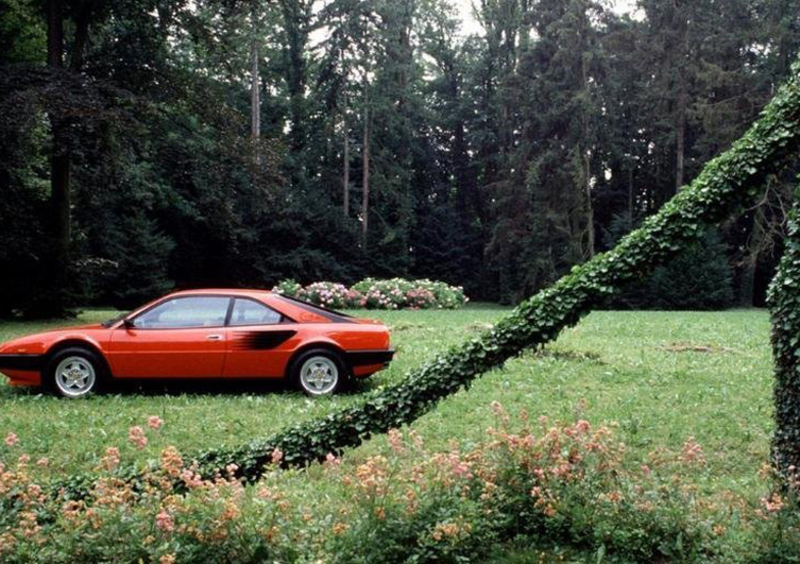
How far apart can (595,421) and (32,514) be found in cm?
648

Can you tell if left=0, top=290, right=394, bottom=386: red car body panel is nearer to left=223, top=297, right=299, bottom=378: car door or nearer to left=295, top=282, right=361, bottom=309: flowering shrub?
left=223, top=297, right=299, bottom=378: car door

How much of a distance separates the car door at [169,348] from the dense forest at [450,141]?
1387cm

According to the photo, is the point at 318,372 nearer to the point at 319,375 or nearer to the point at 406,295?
the point at 319,375

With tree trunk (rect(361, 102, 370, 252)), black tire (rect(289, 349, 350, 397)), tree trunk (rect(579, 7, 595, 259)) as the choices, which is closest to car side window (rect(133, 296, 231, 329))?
black tire (rect(289, 349, 350, 397))

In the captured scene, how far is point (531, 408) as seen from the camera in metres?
9.80

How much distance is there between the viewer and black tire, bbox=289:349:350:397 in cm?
1070

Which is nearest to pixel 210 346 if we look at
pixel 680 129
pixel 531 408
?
pixel 531 408

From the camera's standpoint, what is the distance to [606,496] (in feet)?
17.1

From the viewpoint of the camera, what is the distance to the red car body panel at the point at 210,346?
10.4 m

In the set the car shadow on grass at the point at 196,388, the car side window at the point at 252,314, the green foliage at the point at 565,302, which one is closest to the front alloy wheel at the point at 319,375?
the car shadow on grass at the point at 196,388

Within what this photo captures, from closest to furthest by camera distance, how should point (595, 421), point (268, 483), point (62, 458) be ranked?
point (268, 483), point (62, 458), point (595, 421)

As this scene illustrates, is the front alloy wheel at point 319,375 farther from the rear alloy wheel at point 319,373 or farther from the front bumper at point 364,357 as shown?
the front bumper at point 364,357

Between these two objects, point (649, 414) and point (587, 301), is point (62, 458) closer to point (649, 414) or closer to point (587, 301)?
point (587, 301)

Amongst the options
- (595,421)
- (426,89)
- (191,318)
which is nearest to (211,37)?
(191,318)
